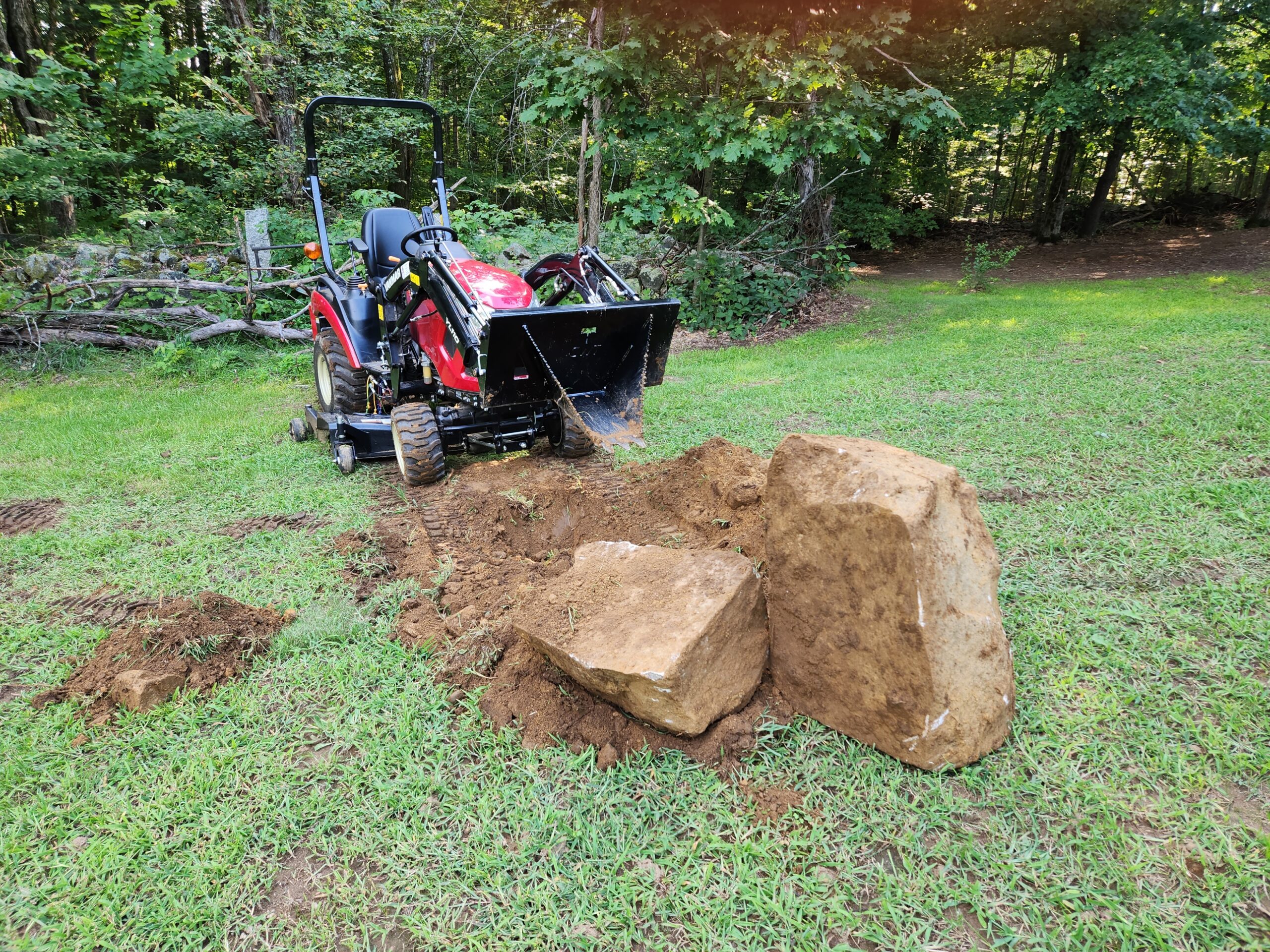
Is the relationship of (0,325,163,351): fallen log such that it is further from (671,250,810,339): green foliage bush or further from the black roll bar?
(671,250,810,339): green foliage bush

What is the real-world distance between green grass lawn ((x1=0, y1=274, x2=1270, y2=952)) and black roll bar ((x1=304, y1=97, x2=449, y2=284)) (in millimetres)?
2483

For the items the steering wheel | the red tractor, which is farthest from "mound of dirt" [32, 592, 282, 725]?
the steering wheel

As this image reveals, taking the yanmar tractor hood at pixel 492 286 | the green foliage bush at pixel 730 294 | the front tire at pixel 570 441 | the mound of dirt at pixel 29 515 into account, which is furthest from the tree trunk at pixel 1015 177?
the mound of dirt at pixel 29 515

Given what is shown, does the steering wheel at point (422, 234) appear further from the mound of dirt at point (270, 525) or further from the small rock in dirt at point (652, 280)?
the small rock in dirt at point (652, 280)

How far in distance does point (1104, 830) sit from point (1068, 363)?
6092mm

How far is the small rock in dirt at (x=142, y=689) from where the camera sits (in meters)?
2.66

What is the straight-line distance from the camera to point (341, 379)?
559 centimetres

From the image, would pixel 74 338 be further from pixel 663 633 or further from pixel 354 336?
pixel 663 633

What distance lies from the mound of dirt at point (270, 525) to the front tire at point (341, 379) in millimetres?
1291

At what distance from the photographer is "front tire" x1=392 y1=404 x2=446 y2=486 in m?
4.55

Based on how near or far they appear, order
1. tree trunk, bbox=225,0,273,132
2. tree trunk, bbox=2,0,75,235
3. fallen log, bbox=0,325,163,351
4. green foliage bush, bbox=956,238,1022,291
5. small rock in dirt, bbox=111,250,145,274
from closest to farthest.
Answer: fallen log, bbox=0,325,163,351 → small rock in dirt, bbox=111,250,145,274 → green foliage bush, bbox=956,238,1022,291 → tree trunk, bbox=225,0,273,132 → tree trunk, bbox=2,0,75,235

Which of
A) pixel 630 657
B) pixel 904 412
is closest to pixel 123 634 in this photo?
pixel 630 657

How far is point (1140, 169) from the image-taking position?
2036 centimetres

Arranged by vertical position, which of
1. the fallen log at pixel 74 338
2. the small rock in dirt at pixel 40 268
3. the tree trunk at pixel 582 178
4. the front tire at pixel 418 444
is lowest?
the fallen log at pixel 74 338
